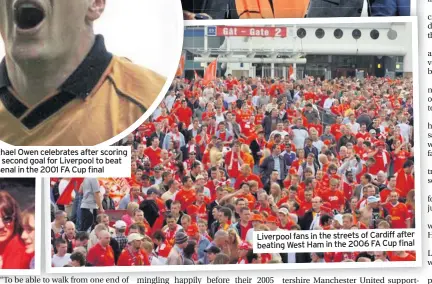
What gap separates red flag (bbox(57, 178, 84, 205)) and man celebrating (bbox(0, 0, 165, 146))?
23cm

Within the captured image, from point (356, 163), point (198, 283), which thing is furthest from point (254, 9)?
point (198, 283)

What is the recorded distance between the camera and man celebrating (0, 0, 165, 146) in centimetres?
802

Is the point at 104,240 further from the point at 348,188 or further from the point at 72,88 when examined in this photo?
the point at 348,188

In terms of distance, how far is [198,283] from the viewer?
26.5 ft

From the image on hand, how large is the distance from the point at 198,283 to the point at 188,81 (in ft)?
4.20

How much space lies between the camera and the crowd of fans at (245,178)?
317 inches

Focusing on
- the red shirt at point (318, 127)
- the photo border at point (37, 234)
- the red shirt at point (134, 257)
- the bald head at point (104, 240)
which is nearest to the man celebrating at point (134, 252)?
the red shirt at point (134, 257)

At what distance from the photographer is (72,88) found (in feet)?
26.4

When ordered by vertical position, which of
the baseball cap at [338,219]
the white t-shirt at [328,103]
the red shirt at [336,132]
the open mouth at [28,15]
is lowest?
the baseball cap at [338,219]

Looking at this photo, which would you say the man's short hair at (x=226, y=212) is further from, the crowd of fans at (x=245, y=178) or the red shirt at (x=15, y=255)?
the red shirt at (x=15, y=255)

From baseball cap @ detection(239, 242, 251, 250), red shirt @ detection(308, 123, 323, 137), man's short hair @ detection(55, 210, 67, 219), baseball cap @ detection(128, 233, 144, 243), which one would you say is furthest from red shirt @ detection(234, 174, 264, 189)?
man's short hair @ detection(55, 210, 67, 219)

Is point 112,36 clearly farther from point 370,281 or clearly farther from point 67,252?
point 370,281

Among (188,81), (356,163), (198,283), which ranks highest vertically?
(188,81)
